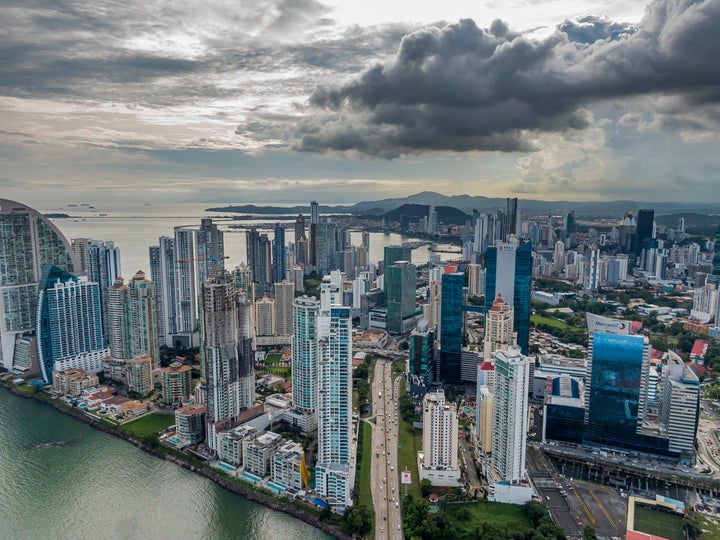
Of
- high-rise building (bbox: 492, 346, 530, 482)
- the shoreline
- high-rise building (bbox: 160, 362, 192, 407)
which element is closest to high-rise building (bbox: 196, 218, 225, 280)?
high-rise building (bbox: 160, 362, 192, 407)

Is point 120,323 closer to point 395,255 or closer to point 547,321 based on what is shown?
point 395,255

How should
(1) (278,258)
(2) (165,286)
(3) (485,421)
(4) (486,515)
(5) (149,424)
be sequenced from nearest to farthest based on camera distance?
1. (4) (486,515)
2. (3) (485,421)
3. (5) (149,424)
4. (2) (165,286)
5. (1) (278,258)

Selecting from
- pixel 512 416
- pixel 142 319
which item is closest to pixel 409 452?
pixel 512 416

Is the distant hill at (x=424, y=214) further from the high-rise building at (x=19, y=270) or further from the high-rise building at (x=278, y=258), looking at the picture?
the high-rise building at (x=19, y=270)

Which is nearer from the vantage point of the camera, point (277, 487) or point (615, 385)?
point (277, 487)

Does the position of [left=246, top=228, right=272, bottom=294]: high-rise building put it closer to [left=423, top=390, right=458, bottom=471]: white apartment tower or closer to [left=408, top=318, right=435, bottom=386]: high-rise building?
[left=408, top=318, right=435, bottom=386]: high-rise building

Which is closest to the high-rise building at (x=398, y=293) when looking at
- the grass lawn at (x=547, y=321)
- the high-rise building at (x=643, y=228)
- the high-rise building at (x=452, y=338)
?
the high-rise building at (x=452, y=338)
